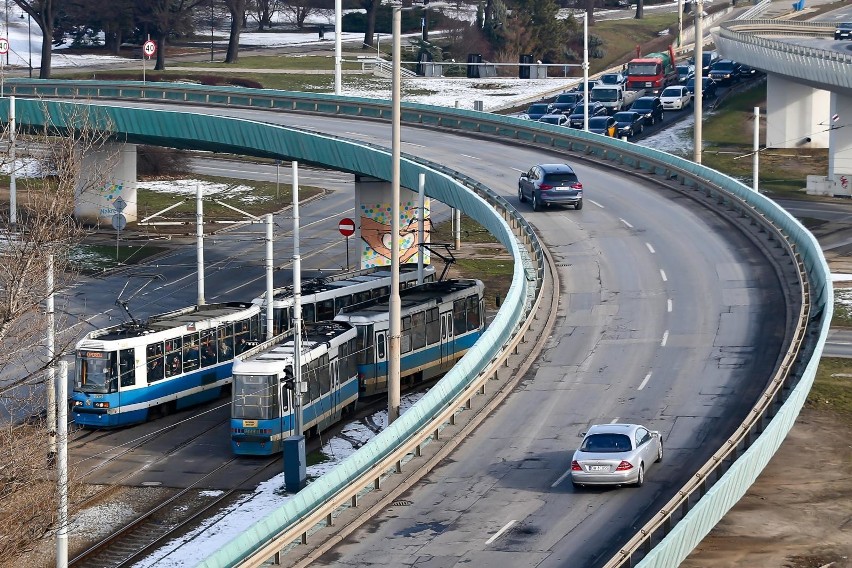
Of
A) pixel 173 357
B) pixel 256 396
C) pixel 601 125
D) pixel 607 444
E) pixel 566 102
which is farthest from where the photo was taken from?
pixel 566 102

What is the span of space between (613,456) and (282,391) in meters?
15.4

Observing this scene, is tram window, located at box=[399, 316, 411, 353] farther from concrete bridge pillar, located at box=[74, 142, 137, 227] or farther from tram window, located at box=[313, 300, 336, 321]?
concrete bridge pillar, located at box=[74, 142, 137, 227]

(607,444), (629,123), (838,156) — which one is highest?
(629,123)

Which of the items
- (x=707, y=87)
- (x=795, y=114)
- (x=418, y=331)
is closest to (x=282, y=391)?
(x=418, y=331)

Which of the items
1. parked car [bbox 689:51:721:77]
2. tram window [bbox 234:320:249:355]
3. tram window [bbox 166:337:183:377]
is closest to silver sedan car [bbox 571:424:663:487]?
tram window [bbox 166:337:183:377]

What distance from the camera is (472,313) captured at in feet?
182

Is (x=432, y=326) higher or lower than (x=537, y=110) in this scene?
lower

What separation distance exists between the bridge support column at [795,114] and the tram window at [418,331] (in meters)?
49.3

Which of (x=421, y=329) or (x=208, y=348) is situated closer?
(x=208, y=348)

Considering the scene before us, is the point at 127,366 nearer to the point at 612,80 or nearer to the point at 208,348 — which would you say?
the point at 208,348

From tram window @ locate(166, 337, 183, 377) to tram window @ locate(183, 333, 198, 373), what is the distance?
223 mm

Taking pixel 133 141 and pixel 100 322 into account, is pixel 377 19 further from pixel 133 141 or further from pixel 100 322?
pixel 100 322

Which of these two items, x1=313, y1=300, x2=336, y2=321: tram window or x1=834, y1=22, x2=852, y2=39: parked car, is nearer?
x1=313, y1=300, x2=336, y2=321: tram window

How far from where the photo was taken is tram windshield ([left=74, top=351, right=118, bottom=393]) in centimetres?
4616
